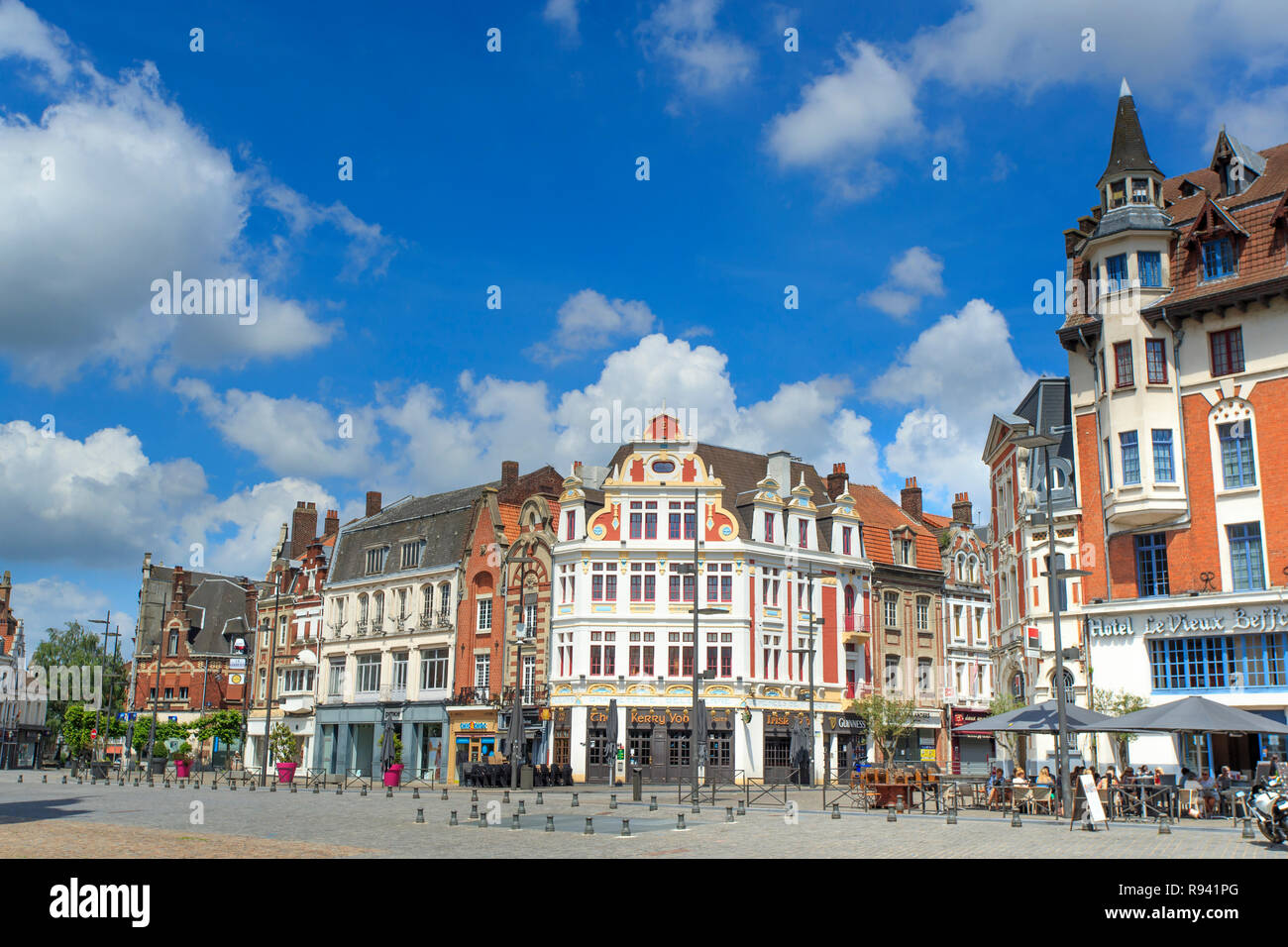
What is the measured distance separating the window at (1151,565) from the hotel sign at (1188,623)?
1020 mm

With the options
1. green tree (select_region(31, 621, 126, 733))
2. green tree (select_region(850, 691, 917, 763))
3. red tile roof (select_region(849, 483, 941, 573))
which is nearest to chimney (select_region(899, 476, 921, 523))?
red tile roof (select_region(849, 483, 941, 573))

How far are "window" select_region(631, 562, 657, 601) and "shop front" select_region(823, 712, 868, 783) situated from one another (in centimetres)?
1010

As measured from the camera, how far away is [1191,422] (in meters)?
34.9

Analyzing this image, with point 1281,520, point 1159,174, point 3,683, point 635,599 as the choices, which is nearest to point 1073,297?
point 1159,174

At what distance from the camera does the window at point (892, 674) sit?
55.2 m

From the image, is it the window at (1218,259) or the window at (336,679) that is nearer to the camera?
the window at (1218,259)

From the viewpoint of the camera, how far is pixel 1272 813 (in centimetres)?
1816

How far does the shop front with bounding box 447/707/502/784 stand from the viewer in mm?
52250

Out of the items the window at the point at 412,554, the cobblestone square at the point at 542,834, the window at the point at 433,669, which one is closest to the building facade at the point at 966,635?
the window at the point at 433,669

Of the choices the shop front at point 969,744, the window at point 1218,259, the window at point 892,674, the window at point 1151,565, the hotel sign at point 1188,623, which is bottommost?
the shop front at point 969,744

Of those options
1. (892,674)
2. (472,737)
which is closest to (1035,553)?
(892,674)

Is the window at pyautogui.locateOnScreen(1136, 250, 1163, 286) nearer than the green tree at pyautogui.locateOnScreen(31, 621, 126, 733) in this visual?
Yes

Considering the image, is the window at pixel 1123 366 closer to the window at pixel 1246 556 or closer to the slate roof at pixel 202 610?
the window at pixel 1246 556

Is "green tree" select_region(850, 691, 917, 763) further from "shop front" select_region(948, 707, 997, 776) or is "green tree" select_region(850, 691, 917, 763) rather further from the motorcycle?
the motorcycle
